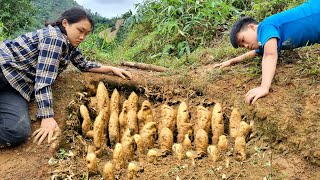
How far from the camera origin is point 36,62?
3918mm

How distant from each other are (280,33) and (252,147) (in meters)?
1.27

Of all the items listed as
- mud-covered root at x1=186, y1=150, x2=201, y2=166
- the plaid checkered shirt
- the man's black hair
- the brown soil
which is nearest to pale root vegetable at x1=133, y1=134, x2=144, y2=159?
the brown soil

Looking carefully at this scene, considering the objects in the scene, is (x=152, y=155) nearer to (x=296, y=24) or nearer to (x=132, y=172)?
(x=132, y=172)

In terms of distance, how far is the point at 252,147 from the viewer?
344cm

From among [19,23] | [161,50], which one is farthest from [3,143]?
[19,23]

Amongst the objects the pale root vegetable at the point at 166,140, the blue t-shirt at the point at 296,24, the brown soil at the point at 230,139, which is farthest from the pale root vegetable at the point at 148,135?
the blue t-shirt at the point at 296,24

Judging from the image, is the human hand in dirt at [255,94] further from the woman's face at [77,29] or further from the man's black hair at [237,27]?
the woman's face at [77,29]

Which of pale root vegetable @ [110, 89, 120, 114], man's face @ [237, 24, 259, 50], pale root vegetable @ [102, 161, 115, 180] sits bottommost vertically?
pale root vegetable @ [102, 161, 115, 180]

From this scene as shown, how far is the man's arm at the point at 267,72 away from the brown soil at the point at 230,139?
2.9 inches

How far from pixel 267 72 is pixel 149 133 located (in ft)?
4.04

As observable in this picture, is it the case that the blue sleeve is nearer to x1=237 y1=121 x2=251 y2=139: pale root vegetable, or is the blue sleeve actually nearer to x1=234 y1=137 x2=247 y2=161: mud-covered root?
x1=237 y1=121 x2=251 y2=139: pale root vegetable

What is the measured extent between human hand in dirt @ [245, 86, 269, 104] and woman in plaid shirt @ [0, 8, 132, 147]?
1.67 metres

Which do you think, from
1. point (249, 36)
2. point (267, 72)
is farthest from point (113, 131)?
point (249, 36)

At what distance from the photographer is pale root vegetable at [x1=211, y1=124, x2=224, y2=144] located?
3657mm
